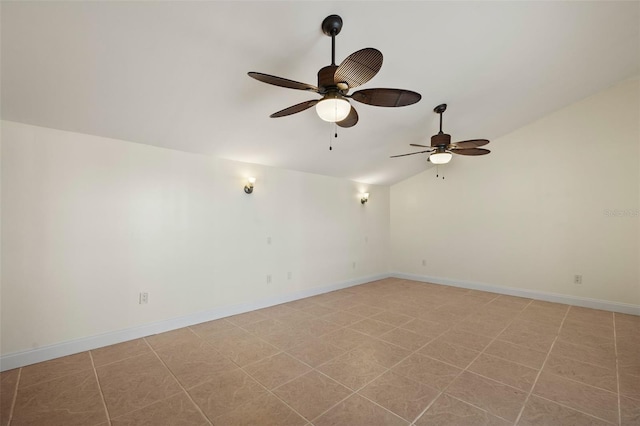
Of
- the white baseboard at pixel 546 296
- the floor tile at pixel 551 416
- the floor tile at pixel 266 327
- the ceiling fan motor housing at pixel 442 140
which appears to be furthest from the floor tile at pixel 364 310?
the ceiling fan motor housing at pixel 442 140

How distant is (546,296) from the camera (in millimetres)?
4695

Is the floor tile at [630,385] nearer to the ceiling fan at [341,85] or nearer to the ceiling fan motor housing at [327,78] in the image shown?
the ceiling fan at [341,85]

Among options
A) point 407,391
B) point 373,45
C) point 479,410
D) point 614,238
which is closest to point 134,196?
point 373,45

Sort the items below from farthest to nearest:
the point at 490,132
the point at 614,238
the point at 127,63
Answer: the point at 490,132 < the point at 614,238 < the point at 127,63

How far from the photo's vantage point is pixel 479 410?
1.97 metres

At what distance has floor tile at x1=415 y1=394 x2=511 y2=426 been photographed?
1847 millimetres

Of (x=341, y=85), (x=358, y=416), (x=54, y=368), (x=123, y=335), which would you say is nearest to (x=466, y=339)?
(x=358, y=416)

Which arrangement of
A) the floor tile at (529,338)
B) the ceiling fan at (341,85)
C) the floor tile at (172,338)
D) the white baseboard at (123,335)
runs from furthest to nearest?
1. the floor tile at (172,338)
2. the floor tile at (529,338)
3. the white baseboard at (123,335)
4. the ceiling fan at (341,85)

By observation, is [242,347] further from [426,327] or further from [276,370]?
[426,327]

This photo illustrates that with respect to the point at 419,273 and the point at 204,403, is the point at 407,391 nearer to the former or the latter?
the point at 204,403

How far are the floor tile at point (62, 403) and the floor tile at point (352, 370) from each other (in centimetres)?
176

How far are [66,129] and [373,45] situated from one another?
3.25m

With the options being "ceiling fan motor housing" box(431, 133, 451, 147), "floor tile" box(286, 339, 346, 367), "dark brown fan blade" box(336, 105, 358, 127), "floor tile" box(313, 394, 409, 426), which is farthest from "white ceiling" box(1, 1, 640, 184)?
"floor tile" box(313, 394, 409, 426)

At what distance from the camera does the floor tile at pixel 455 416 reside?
185cm
